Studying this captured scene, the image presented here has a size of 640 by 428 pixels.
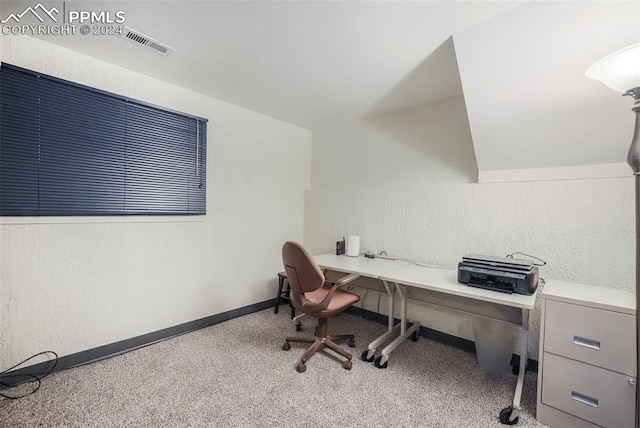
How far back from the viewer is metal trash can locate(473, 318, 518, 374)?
1952 mm

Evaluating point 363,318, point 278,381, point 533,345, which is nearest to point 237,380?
point 278,381

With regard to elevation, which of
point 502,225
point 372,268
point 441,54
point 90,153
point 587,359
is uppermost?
point 441,54

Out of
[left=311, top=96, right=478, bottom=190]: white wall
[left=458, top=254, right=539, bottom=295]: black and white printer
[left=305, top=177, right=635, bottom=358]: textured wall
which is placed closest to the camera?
[left=458, top=254, right=539, bottom=295]: black and white printer

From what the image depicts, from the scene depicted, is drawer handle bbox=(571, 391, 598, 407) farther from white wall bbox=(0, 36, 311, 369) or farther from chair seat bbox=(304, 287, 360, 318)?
white wall bbox=(0, 36, 311, 369)

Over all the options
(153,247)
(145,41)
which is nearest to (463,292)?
(153,247)

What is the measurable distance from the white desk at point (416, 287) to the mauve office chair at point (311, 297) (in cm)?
26

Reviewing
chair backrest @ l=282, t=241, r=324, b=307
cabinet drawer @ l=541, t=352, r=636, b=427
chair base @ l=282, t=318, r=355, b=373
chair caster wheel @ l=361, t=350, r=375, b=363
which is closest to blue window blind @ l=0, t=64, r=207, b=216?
chair backrest @ l=282, t=241, r=324, b=307

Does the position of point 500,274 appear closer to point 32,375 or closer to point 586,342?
point 586,342

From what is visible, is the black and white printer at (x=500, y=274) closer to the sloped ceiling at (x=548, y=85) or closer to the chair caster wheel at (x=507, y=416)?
the chair caster wheel at (x=507, y=416)

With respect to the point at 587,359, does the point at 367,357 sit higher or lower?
lower

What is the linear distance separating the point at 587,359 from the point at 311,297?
171 cm

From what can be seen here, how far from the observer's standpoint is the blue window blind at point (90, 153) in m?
1.73

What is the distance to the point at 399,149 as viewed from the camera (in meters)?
2.88

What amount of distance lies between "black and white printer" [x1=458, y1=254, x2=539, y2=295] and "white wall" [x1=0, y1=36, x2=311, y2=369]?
7.32ft
